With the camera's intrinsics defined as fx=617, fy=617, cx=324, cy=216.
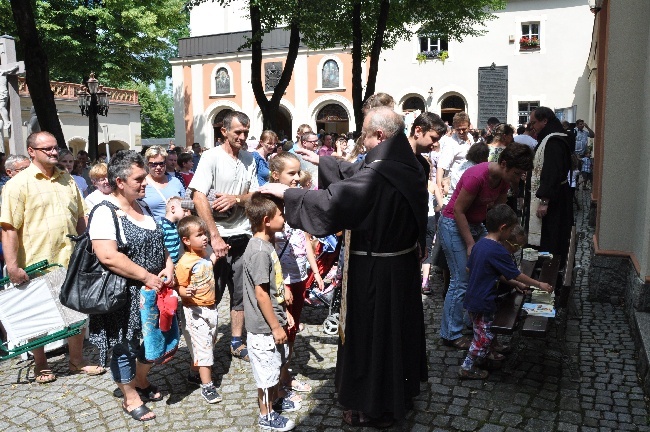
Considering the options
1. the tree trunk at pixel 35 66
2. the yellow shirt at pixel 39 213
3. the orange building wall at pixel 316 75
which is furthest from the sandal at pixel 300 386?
the orange building wall at pixel 316 75

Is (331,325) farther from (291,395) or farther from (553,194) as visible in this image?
(553,194)

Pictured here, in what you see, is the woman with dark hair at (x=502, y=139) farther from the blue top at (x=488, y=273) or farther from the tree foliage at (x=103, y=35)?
the tree foliage at (x=103, y=35)

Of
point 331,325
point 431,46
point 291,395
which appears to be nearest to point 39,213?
point 291,395

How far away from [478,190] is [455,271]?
753 millimetres

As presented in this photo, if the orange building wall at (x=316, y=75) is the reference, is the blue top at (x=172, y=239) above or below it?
below

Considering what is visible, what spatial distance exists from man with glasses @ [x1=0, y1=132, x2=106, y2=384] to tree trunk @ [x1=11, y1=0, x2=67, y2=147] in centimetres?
586

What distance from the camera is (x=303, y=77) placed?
32.1 meters

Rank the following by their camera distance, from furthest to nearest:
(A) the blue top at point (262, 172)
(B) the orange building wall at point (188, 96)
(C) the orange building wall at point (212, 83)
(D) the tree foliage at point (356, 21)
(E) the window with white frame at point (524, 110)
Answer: (B) the orange building wall at point (188, 96), (C) the orange building wall at point (212, 83), (E) the window with white frame at point (524, 110), (D) the tree foliage at point (356, 21), (A) the blue top at point (262, 172)

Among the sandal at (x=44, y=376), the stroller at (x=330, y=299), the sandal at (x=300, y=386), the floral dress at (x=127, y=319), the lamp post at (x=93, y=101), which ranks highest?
the lamp post at (x=93, y=101)

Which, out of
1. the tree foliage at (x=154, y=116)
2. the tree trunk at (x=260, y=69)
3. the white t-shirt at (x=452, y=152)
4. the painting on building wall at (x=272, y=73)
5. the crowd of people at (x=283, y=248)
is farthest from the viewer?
the tree foliage at (x=154, y=116)

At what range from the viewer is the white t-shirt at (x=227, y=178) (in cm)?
493

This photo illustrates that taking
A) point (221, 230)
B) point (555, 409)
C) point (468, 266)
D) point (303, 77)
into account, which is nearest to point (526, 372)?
point (555, 409)

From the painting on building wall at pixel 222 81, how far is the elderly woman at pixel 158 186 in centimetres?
2989

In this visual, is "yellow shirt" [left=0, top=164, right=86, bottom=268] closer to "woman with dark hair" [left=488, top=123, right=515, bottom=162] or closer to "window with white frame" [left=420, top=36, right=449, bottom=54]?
"woman with dark hair" [left=488, top=123, right=515, bottom=162]
